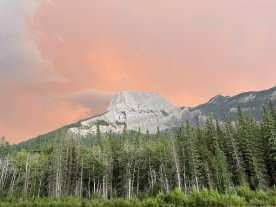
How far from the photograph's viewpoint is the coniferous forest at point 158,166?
231 ft

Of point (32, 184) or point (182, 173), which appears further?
point (32, 184)

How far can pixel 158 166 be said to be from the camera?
9362 cm

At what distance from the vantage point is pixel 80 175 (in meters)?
95.1

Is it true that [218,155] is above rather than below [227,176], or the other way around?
above

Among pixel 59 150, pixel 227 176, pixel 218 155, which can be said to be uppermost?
pixel 59 150

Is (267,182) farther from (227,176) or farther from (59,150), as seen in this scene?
(59,150)

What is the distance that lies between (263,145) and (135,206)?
45.4 metres

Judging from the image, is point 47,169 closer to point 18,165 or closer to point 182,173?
point 18,165

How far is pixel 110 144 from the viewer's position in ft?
327

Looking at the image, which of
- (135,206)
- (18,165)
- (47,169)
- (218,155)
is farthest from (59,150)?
(135,206)

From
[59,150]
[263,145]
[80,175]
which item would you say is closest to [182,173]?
[263,145]

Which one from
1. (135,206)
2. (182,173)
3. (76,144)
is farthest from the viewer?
(76,144)

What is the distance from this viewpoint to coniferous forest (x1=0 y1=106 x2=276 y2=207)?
7050 cm

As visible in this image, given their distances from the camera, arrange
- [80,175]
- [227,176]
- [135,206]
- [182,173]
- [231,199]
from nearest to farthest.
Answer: [231,199] → [135,206] → [227,176] → [182,173] → [80,175]
